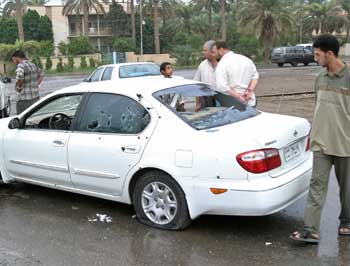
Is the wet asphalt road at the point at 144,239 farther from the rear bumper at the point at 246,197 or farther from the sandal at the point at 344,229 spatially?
the rear bumper at the point at 246,197

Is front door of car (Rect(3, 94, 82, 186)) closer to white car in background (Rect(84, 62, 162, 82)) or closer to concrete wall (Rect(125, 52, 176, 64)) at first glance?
white car in background (Rect(84, 62, 162, 82))

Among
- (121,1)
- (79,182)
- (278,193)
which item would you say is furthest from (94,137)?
(121,1)

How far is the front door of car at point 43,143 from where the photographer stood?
572cm

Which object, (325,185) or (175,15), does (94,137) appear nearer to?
(325,185)

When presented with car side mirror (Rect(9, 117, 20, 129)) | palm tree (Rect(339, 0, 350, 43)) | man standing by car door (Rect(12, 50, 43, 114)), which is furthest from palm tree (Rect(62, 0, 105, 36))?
car side mirror (Rect(9, 117, 20, 129))

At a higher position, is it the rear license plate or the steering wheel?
the steering wheel

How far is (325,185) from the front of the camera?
4.50 metres

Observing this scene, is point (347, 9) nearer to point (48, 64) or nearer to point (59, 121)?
point (48, 64)

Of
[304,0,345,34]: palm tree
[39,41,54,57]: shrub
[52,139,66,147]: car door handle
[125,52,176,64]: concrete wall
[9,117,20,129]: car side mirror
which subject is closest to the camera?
[52,139,66,147]: car door handle

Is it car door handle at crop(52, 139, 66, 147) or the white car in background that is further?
the white car in background

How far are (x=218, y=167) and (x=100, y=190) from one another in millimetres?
1486

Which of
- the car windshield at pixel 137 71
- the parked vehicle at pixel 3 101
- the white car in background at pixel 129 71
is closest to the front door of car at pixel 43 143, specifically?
the parked vehicle at pixel 3 101

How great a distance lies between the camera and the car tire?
193 inches

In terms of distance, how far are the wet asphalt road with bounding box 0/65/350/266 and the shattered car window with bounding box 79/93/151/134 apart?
969mm
